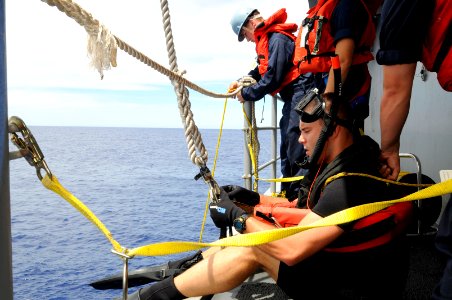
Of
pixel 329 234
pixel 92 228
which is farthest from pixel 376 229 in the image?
pixel 92 228

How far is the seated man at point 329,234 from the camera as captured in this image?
1659 millimetres

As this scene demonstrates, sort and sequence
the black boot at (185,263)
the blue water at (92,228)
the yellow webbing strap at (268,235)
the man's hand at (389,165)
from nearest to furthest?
1. the yellow webbing strap at (268,235)
2. the man's hand at (389,165)
3. the black boot at (185,263)
4. the blue water at (92,228)

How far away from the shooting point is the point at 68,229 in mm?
17422

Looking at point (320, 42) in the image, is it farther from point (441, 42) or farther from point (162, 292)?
point (162, 292)

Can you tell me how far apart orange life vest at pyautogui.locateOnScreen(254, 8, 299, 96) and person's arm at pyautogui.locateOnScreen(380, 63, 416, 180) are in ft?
6.31

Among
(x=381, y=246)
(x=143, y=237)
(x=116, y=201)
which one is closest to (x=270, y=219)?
(x=381, y=246)

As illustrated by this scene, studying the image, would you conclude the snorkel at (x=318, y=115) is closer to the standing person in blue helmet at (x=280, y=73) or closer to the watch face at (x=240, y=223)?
the watch face at (x=240, y=223)

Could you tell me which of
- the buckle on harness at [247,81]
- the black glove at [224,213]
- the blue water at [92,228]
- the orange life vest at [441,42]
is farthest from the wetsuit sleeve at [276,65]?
the blue water at [92,228]

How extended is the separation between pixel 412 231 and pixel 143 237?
43.0 ft

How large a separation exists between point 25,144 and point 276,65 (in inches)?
112

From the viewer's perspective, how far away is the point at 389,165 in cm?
181

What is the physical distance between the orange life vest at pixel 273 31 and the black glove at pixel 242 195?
57.6 inches

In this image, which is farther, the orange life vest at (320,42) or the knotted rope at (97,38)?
the orange life vest at (320,42)

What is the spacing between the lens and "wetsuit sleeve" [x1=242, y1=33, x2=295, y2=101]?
11.6 feet
